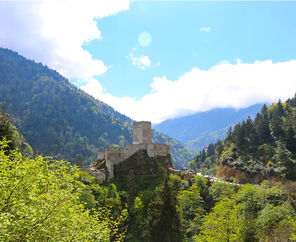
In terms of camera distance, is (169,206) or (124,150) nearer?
(169,206)

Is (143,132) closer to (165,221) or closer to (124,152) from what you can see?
(124,152)

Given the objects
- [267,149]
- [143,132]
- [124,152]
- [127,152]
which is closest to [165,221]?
[127,152]

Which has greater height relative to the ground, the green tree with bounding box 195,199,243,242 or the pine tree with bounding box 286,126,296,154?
the pine tree with bounding box 286,126,296,154

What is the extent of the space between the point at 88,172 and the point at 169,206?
3038cm

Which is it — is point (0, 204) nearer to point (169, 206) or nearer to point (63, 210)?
point (63, 210)

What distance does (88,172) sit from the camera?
65250mm

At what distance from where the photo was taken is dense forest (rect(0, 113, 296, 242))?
14142 millimetres

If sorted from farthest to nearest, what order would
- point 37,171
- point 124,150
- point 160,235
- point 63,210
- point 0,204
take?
point 124,150 < point 160,235 < point 37,171 < point 63,210 < point 0,204

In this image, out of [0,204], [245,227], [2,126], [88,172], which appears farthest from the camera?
[88,172]

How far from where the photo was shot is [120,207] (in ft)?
173

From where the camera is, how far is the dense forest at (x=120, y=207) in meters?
14.1

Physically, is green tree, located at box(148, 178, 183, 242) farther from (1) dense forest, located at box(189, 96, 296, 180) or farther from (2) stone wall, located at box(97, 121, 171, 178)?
(1) dense forest, located at box(189, 96, 296, 180)

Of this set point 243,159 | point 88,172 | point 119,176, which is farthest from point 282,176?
point 88,172

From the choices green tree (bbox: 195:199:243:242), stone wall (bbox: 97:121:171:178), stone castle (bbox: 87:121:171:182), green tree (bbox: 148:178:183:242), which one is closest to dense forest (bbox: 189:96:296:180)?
stone wall (bbox: 97:121:171:178)
